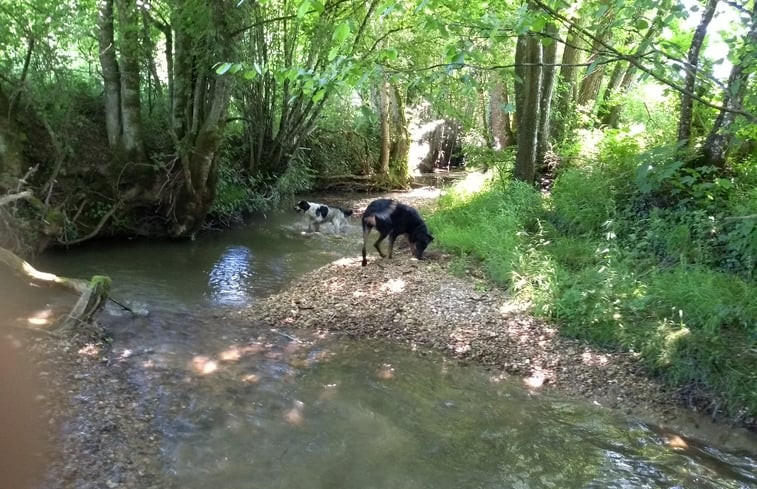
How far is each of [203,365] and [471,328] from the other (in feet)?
9.67

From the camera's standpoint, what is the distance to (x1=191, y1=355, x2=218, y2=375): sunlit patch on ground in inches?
201

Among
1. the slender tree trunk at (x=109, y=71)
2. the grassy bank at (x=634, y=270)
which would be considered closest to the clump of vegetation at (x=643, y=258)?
the grassy bank at (x=634, y=270)

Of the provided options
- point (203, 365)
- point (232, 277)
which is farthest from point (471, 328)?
point (232, 277)

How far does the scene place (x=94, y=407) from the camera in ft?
13.6

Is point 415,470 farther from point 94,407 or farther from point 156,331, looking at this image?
point 156,331

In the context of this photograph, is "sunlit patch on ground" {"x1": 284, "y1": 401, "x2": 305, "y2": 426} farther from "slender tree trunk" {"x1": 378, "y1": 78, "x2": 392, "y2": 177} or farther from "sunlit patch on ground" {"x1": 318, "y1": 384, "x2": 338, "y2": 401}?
"slender tree trunk" {"x1": 378, "y1": 78, "x2": 392, "y2": 177}

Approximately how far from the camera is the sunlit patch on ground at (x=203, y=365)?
16.7ft

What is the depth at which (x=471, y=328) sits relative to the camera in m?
6.27

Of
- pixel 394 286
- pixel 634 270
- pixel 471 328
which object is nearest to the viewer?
pixel 471 328

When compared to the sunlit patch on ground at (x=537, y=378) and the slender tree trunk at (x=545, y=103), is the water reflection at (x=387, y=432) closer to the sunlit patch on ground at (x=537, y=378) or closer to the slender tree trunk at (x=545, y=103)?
the sunlit patch on ground at (x=537, y=378)

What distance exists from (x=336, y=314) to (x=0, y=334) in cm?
340

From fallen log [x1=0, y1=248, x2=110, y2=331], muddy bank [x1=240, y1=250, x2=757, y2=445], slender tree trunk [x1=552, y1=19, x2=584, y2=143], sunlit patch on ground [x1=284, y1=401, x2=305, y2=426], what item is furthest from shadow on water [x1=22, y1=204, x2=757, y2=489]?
slender tree trunk [x1=552, y1=19, x2=584, y2=143]

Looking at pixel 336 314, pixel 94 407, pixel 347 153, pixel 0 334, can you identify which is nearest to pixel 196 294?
pixel 336 314

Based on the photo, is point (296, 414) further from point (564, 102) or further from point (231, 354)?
point (564, 102)
